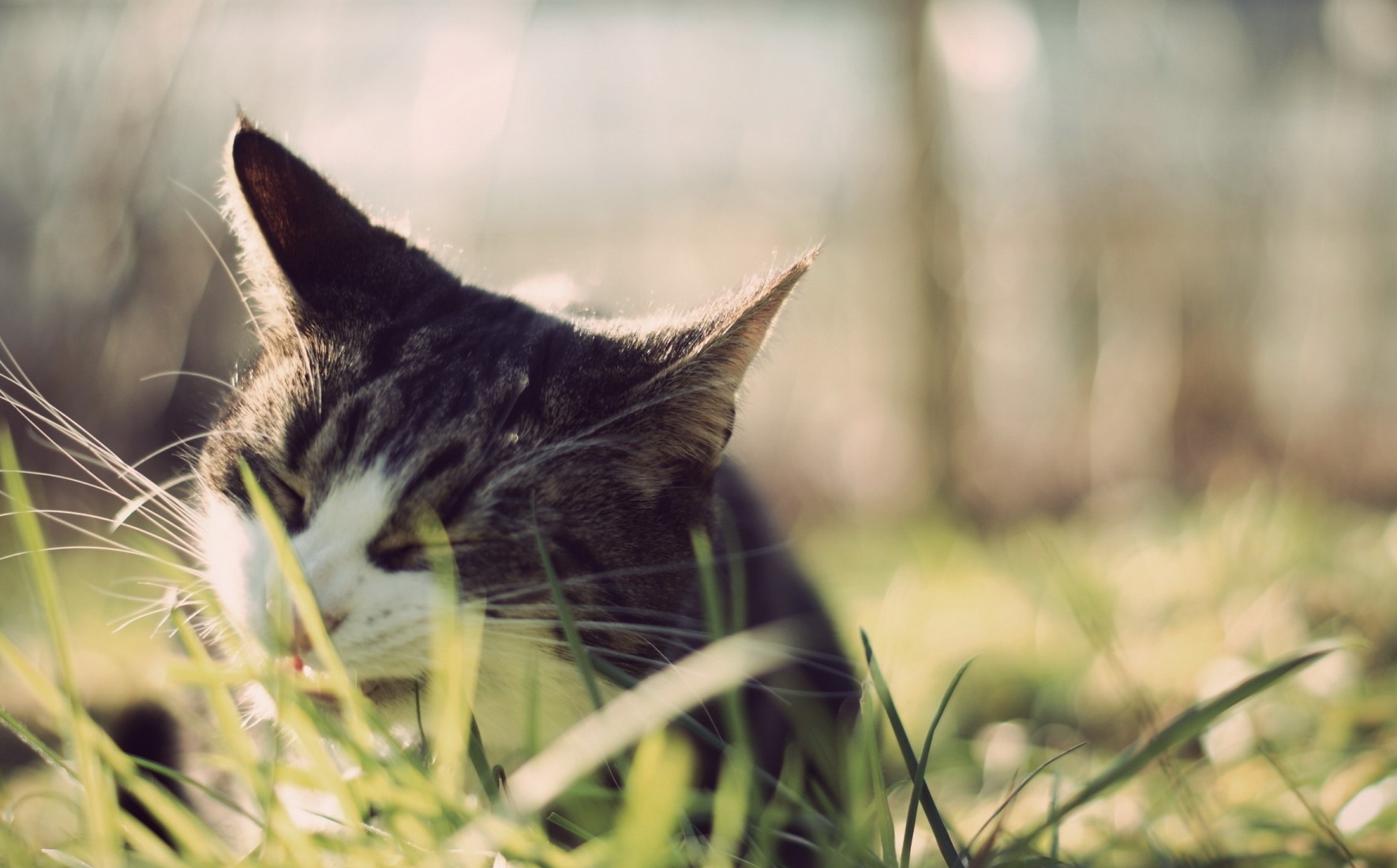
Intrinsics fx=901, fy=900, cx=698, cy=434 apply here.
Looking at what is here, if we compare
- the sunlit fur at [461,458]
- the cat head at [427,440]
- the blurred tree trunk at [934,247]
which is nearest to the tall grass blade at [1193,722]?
the sunlit fur at [461,458]

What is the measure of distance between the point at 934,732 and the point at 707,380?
0.33 m

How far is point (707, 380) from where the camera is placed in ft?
2.53

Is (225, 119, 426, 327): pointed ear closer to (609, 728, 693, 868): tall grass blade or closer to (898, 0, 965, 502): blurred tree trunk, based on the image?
(609, 728, 693, 868): tall grass blade

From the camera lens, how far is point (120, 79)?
194cm

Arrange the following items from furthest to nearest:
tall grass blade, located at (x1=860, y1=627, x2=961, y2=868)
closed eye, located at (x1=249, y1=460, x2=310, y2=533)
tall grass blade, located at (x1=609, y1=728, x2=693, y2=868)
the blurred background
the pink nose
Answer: the blurred background < closed eye, located at (x1=249, y1=460, x2=310, y2=533) < the pink nose < tall grass blade, located at (x1=860, y1=627, x2=961, y2=868) < tall grass blade, located at (x1=609, y1=728, x2=693, y2=868)

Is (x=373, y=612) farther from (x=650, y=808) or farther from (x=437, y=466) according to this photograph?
(x=650, y=808)

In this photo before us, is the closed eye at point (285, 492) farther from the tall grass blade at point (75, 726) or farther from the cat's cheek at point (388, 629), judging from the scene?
the tall grass blade at point (75, 726)

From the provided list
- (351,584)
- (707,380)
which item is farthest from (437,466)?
(707,380)

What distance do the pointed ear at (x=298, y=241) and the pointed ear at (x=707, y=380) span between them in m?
0.32

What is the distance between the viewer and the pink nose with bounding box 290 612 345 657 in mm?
643

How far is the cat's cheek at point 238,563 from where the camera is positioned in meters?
0.67

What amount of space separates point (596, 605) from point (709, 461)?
168 millimetres

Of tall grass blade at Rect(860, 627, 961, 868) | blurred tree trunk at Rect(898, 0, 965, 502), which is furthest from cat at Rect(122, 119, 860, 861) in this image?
blurred tree trunk at Rect(898, 0, 965, 502)

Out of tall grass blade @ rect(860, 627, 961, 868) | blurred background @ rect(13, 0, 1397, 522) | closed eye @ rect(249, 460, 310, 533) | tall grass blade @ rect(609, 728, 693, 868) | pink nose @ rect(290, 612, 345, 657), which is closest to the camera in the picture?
tall grass blade @ rect(609, 728, 693, 868)
